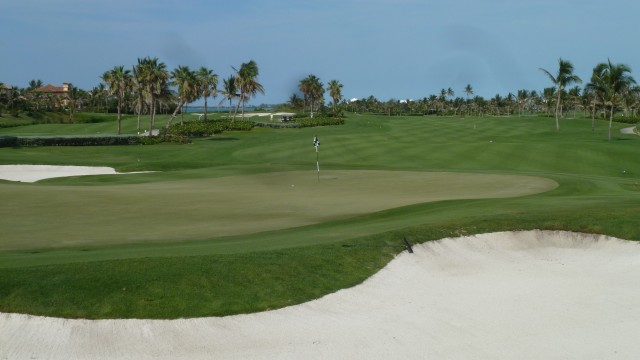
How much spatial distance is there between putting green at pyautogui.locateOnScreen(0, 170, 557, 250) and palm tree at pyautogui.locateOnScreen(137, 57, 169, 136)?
5035 centimetres

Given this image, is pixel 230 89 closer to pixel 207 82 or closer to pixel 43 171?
pixel 207 82

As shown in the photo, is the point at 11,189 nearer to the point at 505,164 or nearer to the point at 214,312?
the point at 214,312

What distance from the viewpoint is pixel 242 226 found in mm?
23562

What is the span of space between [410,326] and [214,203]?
61.9 feet

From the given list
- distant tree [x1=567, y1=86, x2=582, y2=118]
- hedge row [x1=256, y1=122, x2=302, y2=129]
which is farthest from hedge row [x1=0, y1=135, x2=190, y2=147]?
distant tree [x1=567, y1=86, x2=582, y2=118]

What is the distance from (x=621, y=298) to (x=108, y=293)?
441 inches

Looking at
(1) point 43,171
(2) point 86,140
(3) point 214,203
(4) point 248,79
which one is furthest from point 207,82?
(3) point 214,203

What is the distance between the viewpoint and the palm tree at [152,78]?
90.3 meters

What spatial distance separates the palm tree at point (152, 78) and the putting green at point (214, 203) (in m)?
50.3

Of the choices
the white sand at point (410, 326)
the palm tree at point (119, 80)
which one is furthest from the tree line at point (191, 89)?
the white sand at point (410, 326)

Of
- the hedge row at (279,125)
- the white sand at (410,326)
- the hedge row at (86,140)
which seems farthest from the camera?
the hedge row at (279,125)

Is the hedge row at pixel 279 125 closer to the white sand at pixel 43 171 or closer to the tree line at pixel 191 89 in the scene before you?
the tree line at pixel 191 89

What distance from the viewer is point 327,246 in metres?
17.2

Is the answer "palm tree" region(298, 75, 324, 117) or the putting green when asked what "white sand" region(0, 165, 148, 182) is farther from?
"palm tree" region(298, 75, 324, 117)
